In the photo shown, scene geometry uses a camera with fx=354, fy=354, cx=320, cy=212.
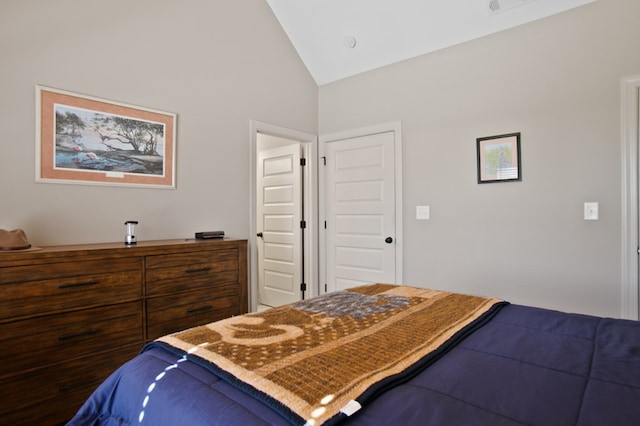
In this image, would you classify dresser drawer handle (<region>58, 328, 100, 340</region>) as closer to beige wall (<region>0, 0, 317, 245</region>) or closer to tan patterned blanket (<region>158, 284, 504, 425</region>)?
beige wall (<region>0, 0, 317, 245</region>)

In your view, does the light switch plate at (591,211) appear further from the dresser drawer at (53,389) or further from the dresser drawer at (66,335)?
the dresser drawer at (53,389)

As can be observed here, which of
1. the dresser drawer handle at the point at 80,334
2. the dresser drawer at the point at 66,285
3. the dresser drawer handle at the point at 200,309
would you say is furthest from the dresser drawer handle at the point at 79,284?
the dresser drawer handle at the point at 200,309

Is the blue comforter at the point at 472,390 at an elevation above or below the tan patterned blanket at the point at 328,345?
below

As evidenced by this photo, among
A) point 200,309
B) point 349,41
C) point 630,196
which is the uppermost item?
point 349,41

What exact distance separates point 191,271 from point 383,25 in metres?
2.77

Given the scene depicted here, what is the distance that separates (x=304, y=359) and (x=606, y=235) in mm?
2536

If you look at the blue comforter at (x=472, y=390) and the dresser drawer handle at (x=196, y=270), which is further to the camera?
the dresser drawer handle at (x=196, y=270)

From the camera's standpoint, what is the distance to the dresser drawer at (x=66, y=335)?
173 cm

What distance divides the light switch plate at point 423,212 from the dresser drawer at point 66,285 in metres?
2.39

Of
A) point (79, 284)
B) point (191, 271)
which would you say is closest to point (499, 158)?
point (191, 271)

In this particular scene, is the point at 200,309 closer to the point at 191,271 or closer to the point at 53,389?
the point at 191,271

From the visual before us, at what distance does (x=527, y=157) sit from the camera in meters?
2.79

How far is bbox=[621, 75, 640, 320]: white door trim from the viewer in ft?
7.88

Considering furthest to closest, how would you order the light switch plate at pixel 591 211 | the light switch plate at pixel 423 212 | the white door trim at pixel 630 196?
the light switch plate at pixel 423 212, the light switch plate at pixel 591 211, the white door trim at pixel 630 196
